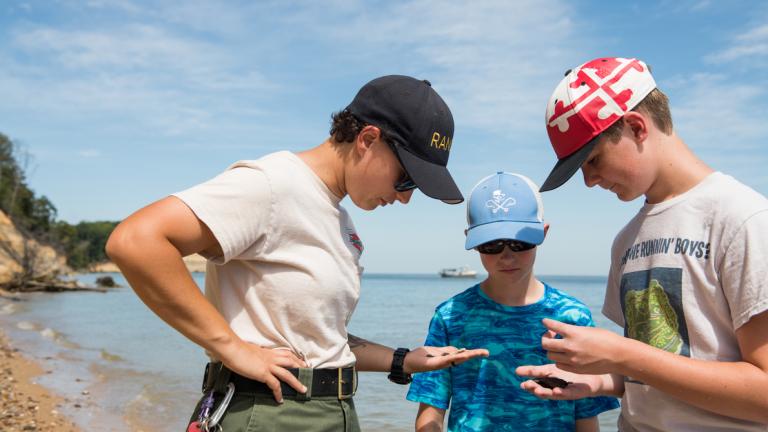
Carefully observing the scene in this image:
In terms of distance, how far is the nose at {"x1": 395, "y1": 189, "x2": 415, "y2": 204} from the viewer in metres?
2.56

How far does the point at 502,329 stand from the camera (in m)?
3.09

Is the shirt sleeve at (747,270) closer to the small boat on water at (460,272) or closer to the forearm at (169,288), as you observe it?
the forearm at (169,288)

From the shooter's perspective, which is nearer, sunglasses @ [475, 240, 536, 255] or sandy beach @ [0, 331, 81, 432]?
sunglasses @ [475, 240, 536, 255]

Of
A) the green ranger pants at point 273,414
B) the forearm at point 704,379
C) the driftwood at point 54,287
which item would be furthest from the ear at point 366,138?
the driftwood at point 54,287

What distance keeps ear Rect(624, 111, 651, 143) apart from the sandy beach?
23.9 ft

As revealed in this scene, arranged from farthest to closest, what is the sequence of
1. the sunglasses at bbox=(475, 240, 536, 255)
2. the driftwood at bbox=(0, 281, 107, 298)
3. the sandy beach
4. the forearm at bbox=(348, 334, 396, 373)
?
the driftwood at bbox=(0, 281, 107, 298) < the sandy beach < the sunglasses at bbox=(475, 240, 536, 255) < the forearm at bbox=(348, 334, 396, 373)

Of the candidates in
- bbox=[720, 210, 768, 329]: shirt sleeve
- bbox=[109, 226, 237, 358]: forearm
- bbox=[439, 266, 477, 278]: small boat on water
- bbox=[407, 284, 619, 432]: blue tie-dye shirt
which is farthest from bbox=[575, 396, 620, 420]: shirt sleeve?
bbox=[439, 266, 477, 278]: small boat on water

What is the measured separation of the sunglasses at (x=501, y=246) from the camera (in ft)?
9.93

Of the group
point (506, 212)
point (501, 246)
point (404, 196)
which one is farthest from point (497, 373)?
point (404, 196)

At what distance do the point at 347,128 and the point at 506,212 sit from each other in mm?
892

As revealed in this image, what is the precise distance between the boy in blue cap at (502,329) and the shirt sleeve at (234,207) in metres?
1.09

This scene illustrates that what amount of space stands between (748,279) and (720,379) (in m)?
0.30

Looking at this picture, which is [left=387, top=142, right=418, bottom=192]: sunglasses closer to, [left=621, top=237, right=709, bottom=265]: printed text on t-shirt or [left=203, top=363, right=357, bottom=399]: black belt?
[left=203, top=363, right=357, bottom=399]: black belt

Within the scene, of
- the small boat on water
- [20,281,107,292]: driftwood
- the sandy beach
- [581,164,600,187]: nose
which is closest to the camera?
[581,164,600,187]: nose
